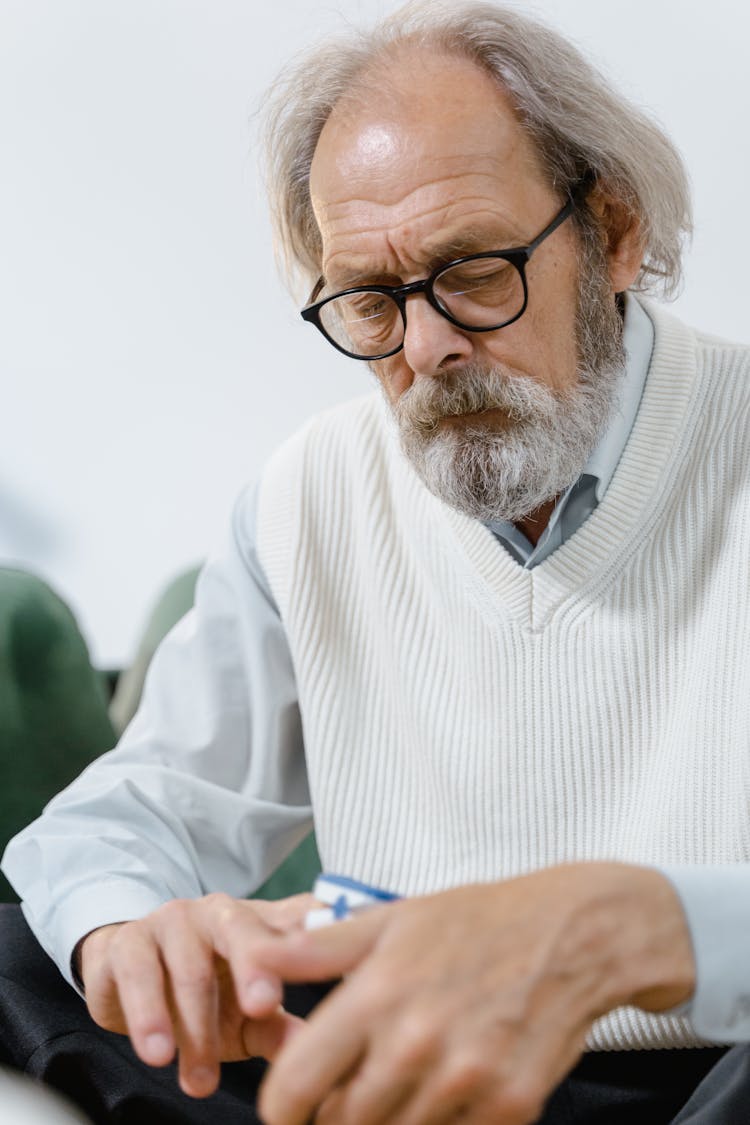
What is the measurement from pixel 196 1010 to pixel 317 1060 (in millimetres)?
255

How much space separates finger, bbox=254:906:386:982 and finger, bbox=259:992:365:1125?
5 cm

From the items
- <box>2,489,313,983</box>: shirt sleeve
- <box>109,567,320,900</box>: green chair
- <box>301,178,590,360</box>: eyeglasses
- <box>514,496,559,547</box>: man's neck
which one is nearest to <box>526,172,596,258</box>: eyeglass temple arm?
<box>301,178,590,360</box>: eyeglasses

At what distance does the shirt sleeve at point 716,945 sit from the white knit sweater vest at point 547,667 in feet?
1.09

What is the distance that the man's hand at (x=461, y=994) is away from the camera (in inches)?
26.3

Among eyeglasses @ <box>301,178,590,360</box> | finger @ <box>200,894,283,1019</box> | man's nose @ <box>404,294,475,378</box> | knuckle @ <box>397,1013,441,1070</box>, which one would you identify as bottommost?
finger @ <box>200,894,283,1019</box>

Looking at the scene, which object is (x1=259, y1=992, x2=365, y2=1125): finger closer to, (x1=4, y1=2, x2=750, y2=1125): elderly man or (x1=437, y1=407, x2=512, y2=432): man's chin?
(x1=4, y1=2, x2=750, y2=1125): elderly man

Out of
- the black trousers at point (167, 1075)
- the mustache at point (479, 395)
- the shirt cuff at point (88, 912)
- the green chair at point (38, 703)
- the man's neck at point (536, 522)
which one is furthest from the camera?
the green chair at point (38, 703)

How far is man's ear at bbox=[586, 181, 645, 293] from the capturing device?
1354 millimetres

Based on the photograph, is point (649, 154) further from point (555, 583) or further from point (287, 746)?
point (287, 746)

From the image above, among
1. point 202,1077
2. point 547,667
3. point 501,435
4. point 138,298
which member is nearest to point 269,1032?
point 202,1077

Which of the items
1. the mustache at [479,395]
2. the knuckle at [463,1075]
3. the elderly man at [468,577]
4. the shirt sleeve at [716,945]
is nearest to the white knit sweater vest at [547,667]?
the elderly man at [468,577]

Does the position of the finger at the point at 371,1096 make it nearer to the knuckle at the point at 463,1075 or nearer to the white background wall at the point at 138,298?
the knuckle at the point at 463,1075

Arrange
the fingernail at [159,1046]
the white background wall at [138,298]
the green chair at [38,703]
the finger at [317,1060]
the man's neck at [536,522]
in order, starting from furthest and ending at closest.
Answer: the white background wall at [138,298] < the green chair at [38,703] < the man's neck at [536,522] < the fingernail at [159,1046] < the finger at [317,1060]

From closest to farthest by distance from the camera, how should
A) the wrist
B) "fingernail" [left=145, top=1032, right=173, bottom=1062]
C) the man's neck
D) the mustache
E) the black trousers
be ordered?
the wrist → "fingernail" [left=145, top=1032, right=173, bottom=1062] → the black trousers → the mustache → the man's neck
